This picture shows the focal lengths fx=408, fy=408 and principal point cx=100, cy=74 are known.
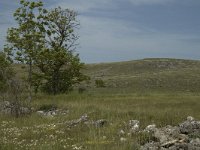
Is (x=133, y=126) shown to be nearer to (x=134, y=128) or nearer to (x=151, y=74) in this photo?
(x=134, y=128)

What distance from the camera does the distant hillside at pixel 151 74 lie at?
253 ft

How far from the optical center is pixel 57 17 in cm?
4322

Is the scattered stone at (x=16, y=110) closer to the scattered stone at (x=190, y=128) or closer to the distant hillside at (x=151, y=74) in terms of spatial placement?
the scattered stone at (x=190, y=128)

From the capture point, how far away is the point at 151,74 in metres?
96.9

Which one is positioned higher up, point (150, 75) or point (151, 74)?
point (151, 74)

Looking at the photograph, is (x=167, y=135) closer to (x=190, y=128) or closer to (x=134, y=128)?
(x=190, y=128)

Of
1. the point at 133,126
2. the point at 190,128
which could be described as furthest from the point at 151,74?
the point at 190,128

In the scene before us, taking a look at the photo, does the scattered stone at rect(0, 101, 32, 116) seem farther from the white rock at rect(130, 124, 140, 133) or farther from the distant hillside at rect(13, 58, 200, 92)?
the distant hillside at rect(13, 58, 200, 92)

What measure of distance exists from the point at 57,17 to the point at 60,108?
18.6 meters

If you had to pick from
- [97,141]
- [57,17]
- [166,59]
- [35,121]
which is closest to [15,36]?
[57,17]

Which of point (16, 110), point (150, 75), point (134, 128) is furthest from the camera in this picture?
point (150, 75)

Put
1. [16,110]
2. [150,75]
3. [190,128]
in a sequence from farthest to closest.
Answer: [150,75] < [16,110] < [190,128]

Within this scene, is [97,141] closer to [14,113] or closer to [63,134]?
[63,134]

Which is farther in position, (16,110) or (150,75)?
(150,75)
